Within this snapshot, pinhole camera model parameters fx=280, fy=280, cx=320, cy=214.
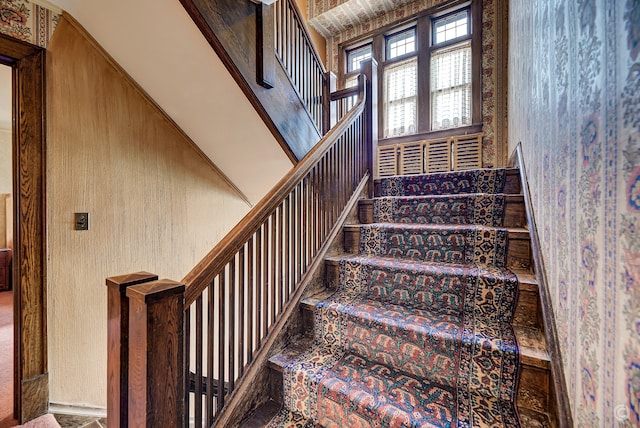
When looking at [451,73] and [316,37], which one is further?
[316,37]

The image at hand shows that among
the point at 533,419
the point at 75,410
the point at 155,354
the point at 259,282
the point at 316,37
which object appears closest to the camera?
the point at 155,354

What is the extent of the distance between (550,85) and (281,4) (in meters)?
1.91

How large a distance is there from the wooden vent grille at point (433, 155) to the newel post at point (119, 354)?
4075 mm

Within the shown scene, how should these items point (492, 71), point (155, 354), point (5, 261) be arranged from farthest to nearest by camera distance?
point (5, 261) < point (492, 71) < point (155, 354)

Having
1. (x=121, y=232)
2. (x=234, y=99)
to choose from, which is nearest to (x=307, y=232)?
(x=234, y=99)

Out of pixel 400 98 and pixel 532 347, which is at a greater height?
pixel 400 98

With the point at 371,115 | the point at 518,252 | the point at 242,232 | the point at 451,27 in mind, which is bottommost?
the point at 518,252

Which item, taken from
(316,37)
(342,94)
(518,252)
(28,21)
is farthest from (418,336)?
(316,37)

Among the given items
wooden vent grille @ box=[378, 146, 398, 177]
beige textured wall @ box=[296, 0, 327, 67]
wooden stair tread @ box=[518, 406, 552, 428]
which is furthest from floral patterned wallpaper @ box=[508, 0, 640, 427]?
beige textured wall @ box=[296, 0, 327, 67]

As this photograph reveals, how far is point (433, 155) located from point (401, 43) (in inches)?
78.7

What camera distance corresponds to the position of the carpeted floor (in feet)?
5.35

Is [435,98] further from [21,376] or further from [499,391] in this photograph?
[21,376]

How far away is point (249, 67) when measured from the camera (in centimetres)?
179

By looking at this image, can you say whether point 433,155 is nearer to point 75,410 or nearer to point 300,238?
point 300,238
